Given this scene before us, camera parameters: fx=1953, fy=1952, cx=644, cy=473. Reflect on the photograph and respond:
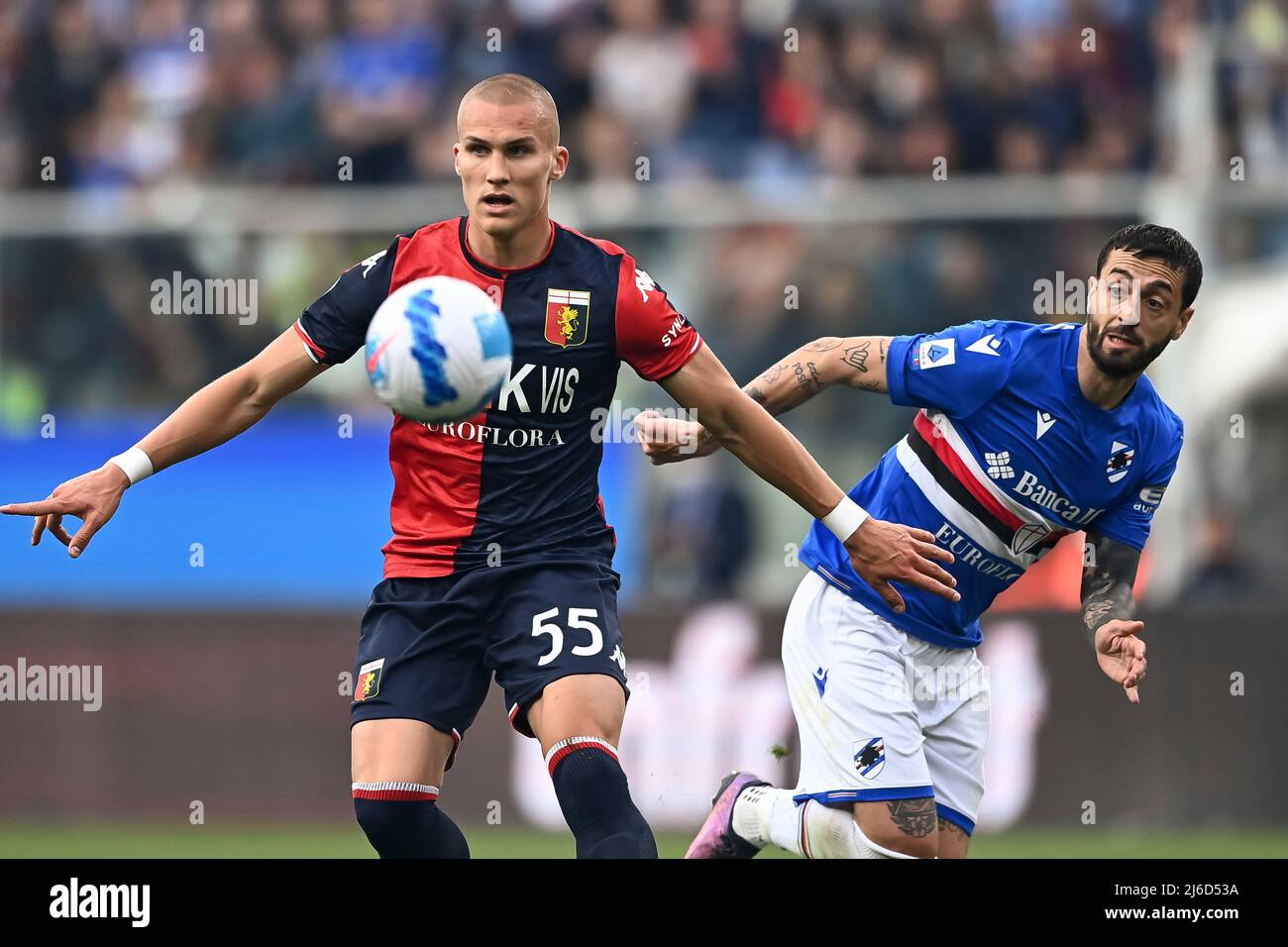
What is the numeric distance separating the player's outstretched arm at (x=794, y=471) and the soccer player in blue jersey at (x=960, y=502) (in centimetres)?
35

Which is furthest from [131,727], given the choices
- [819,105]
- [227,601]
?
[819,105]

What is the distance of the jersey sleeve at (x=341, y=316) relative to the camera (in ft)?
21.8

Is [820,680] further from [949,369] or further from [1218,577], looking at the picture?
[1218,577]

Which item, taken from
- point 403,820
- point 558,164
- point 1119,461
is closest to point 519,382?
point 558,164

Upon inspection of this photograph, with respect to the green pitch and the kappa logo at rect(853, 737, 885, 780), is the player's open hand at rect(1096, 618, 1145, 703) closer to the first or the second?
the kappa logo at rect(853, 737, 885, 780)

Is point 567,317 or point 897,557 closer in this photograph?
point 897,557

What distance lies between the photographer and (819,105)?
1427cm

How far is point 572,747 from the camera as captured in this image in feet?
21.0

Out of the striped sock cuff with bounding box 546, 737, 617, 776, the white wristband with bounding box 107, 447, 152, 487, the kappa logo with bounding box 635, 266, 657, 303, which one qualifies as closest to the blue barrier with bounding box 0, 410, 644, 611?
the kappa logo with bounding box 635, 266, 657, 303

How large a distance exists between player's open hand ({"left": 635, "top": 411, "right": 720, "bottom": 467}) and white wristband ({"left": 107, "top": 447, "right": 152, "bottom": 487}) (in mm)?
1707

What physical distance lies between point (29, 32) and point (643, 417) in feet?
32.1

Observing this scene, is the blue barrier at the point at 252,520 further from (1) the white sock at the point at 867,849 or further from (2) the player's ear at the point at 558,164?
(2) the player's ear at the point at 558,164

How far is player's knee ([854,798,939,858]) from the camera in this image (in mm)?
7160

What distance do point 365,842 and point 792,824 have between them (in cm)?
468
